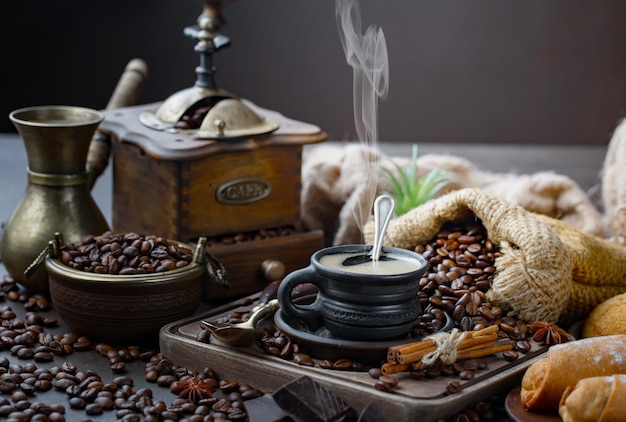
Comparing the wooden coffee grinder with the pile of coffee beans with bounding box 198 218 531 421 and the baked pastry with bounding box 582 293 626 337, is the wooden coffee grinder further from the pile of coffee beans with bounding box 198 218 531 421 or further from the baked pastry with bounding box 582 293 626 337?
the baked pastry with bounding box 582 293 626 337

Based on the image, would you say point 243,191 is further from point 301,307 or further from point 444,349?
point 444,349

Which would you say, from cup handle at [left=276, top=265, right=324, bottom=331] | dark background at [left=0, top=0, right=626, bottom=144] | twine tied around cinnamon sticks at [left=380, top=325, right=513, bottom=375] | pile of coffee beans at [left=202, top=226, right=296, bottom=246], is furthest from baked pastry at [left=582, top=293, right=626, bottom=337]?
dark background at [left=0, top=0, right=626, bottom=144]

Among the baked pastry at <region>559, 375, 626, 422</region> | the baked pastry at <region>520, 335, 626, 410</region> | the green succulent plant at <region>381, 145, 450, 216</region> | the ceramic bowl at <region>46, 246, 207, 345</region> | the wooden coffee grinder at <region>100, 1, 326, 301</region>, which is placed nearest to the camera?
the baked pastry at <region>559, 375, 626, 422</region>

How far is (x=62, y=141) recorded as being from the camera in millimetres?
2242

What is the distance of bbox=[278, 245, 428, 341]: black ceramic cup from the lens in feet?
5.59

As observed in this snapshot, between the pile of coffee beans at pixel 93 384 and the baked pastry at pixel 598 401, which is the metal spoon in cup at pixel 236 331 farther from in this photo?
the baked pastry at pixel 598 401

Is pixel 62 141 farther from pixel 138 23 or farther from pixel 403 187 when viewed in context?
pixel 138 23

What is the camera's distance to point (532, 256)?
1.97m

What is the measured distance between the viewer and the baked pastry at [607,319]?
198 centimetres

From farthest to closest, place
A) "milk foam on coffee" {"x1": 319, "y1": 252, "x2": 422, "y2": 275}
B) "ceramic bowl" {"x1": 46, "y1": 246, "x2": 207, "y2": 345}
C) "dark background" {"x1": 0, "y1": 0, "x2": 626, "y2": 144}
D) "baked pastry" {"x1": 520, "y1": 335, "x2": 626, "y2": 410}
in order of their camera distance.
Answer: "dark background" {"x1": 0, "y1": 0, "x2": 626, "y2": 144} → "ceramic bowl" {"x1": 46, "y1": 246, "x2": 207, "y2": 345} → "milk foam on coffee" {"x1": 319, "y1": 252, "x2": 422, "y2": 275} → "baked pastry" {"x1": 520, "y1": 335, "x2": 626, "y2": 410}

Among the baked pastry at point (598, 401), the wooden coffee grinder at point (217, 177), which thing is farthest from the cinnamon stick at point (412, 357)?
the wooden coffee grinder at point (217, 177)

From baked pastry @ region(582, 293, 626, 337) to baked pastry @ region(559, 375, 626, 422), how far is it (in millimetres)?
459

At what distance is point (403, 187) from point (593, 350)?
1312mm

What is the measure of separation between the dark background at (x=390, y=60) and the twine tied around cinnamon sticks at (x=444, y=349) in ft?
10.9
